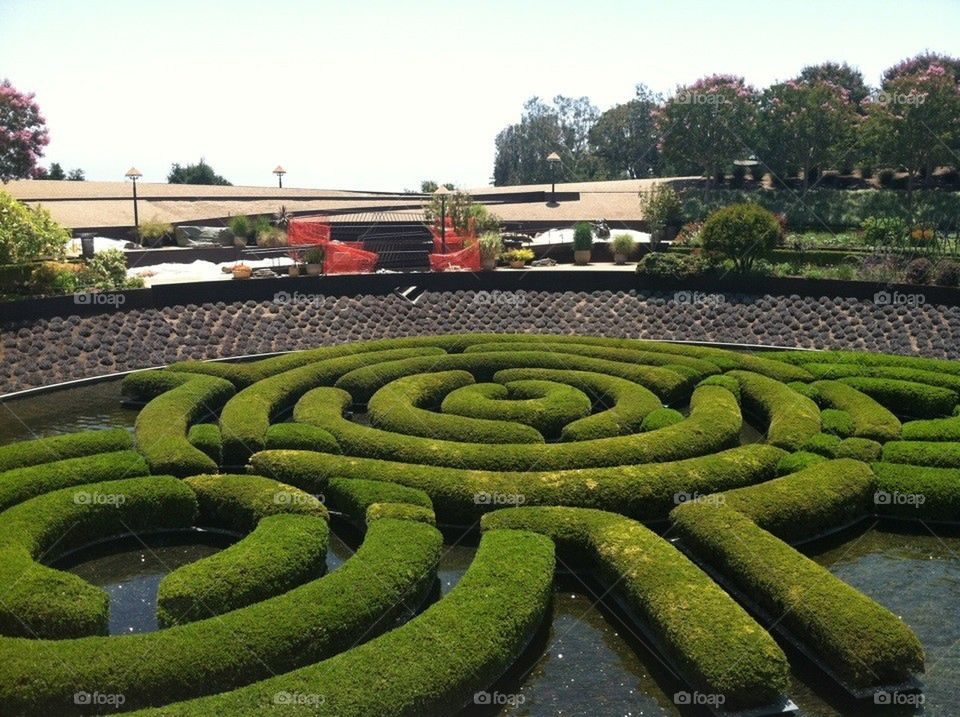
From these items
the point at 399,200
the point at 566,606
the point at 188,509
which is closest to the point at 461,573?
the point at 566,606

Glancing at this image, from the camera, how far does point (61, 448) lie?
84.8 ft

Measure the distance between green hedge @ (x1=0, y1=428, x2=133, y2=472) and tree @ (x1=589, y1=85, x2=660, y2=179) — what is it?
301 ft

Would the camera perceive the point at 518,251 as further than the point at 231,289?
Yes

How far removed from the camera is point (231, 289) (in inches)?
1686

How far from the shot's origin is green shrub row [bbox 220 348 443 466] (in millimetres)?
26953

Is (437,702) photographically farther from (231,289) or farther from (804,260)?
(804,260)

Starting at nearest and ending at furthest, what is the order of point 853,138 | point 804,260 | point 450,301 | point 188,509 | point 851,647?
point 851,647 → point 188,509 → point 450,301 → point 804,260 → point 853,138

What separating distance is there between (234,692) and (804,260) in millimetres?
41010

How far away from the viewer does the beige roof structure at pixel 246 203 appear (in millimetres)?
62159
